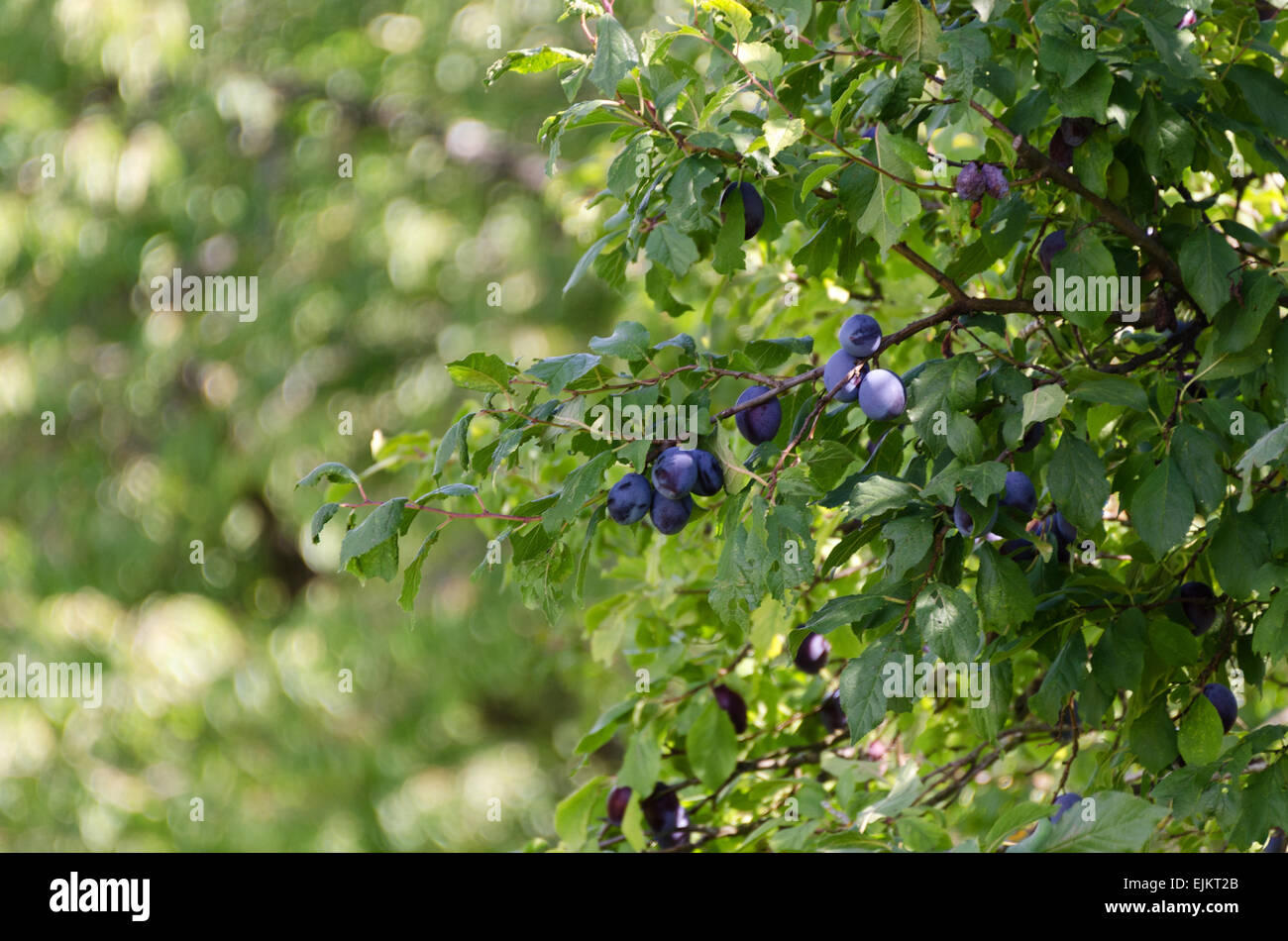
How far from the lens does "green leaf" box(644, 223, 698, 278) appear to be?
88 centimetres

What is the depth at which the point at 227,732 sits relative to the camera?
12.9ft

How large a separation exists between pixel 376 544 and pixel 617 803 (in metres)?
0.52

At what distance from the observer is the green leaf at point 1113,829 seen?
2.19 feet

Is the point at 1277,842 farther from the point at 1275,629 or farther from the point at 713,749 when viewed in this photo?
the point at 713,749

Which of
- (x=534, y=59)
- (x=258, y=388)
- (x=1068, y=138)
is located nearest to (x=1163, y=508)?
(x=1068, y=138)

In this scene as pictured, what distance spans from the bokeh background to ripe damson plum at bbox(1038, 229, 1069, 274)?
3085mm

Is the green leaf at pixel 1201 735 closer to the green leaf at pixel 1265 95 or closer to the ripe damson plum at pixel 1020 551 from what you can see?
the ripe damson plum at pixel 1020 551

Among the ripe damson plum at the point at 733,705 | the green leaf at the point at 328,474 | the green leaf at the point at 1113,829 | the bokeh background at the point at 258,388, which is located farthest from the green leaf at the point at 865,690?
the bokeh background at the point at 258,388

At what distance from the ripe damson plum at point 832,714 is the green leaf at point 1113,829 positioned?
1.91 feet

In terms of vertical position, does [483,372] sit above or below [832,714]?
above

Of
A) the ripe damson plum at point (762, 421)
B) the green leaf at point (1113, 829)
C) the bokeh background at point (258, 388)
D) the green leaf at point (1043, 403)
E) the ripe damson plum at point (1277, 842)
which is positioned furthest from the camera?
the bokeh background at point (258, 388)

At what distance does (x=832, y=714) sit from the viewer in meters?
1.29

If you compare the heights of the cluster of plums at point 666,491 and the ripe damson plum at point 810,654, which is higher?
the cluster of plums at point 666,491

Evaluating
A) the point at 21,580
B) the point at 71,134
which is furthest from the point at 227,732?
the point at 71,134
